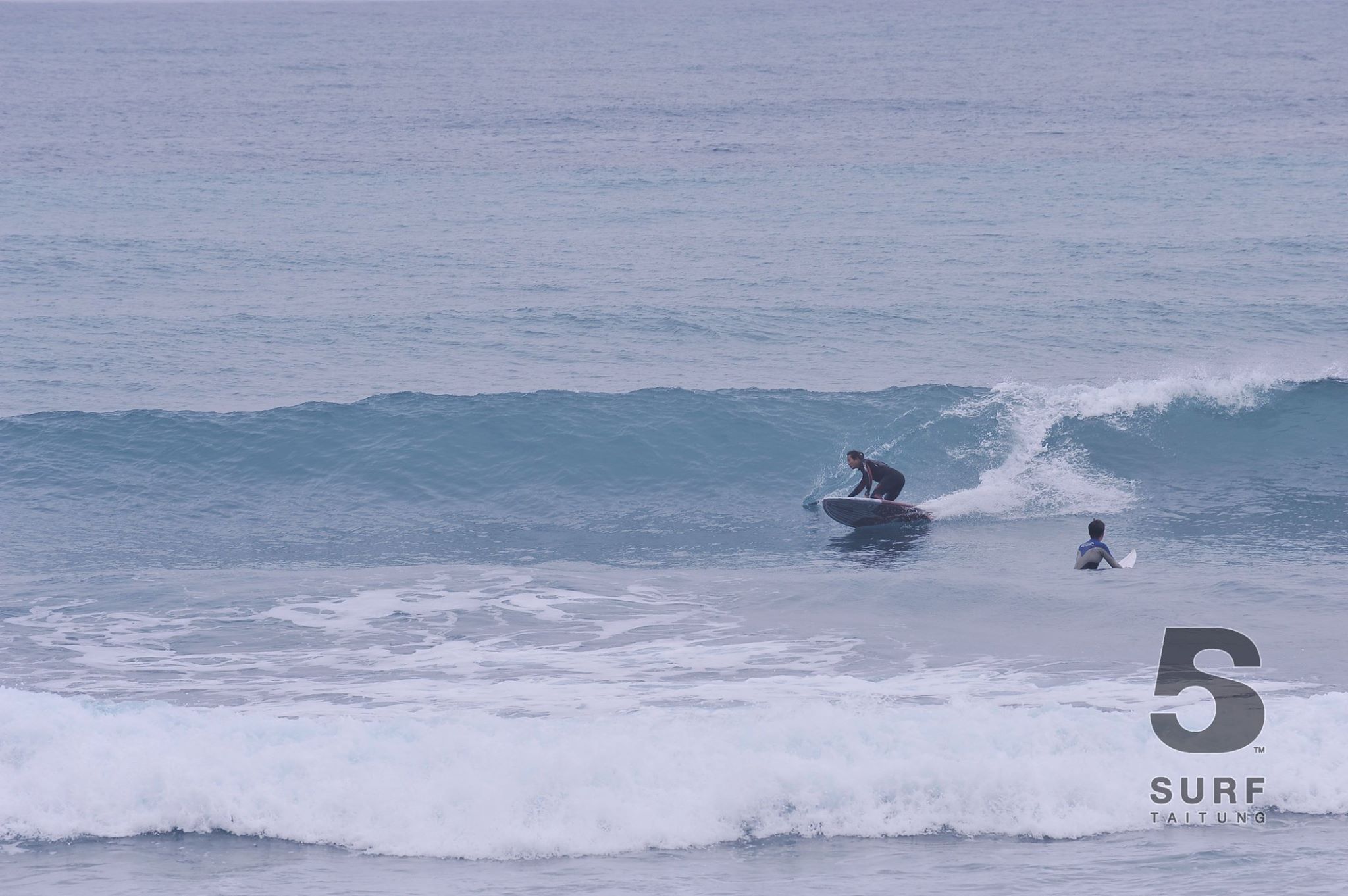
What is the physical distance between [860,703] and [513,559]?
603cm

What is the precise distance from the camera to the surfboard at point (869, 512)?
15992 mm

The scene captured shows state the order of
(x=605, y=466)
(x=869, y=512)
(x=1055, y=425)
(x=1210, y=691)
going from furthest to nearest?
(x=1055, y=425) → (x=605, y=466) → (x=869, y=512) → (x=1210, y=691)

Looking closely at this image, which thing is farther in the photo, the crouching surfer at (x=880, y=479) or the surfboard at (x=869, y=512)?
the crouching surfer at (x=880, y=479)

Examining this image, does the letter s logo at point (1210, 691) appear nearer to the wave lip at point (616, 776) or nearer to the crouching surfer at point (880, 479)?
the wave lip at point (616, 776)

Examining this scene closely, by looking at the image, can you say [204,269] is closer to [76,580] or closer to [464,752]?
[76,580]

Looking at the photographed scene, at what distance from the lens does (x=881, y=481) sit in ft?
53.1

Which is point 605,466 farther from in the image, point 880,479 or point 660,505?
point 880,479

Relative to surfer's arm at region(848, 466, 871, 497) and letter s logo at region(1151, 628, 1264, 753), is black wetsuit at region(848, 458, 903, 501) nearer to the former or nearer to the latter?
surfer's arm at region(848, 466, 871, 497)

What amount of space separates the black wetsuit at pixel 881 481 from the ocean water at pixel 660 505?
1.64 ft

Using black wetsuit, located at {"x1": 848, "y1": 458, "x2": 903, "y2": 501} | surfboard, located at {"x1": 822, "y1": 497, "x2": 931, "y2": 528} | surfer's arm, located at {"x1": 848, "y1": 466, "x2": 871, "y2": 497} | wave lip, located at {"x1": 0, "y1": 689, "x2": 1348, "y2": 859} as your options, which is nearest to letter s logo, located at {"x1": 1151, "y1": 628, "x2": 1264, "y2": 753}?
wave lip, located at {"x1": 0, "y1": 689, "x2": 1348, "y2": 859}

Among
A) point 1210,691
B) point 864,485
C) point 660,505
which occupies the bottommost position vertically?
point 1210,691

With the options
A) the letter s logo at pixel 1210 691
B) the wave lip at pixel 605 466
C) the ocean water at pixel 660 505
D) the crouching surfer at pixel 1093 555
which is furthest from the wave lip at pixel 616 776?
the wave lip at pixel 605 466

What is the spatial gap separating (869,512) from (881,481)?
17.7 inches

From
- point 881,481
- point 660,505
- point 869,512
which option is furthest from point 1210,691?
point 660,505
